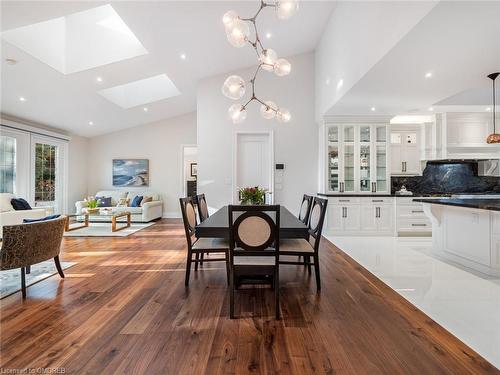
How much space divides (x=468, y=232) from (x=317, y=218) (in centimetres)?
219

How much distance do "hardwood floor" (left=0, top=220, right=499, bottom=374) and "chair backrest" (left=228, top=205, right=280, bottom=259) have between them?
0.54 m

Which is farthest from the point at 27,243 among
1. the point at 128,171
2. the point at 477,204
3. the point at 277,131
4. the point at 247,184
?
the point at 128,171

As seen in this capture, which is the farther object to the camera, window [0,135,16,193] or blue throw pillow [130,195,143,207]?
blue throw pillow [130,195,143,207]

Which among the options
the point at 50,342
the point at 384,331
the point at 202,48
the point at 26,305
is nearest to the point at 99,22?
the point at 202,48

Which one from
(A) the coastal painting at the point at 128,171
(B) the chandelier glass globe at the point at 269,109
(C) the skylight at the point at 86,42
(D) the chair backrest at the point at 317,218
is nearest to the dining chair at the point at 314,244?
(D) the chair backrest at the point at 317,218

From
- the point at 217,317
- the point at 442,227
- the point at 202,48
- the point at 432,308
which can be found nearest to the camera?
the point at 217,317

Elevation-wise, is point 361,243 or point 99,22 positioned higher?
point 99,22

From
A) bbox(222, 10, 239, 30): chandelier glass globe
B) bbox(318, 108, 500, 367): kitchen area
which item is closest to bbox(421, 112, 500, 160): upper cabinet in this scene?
bbox(318, 108, 500, 367): kitchen area

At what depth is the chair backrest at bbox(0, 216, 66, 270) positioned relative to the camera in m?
2.29

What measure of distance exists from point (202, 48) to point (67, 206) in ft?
19.3

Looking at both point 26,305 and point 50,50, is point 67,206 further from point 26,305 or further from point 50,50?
point 26,305

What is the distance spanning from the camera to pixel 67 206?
7.21 meters

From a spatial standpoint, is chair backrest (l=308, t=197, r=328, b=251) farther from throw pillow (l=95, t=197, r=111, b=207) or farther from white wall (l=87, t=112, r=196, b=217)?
throw pillow (l=95, t=197, r=111, b=207)

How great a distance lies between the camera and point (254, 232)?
6.53 feet
